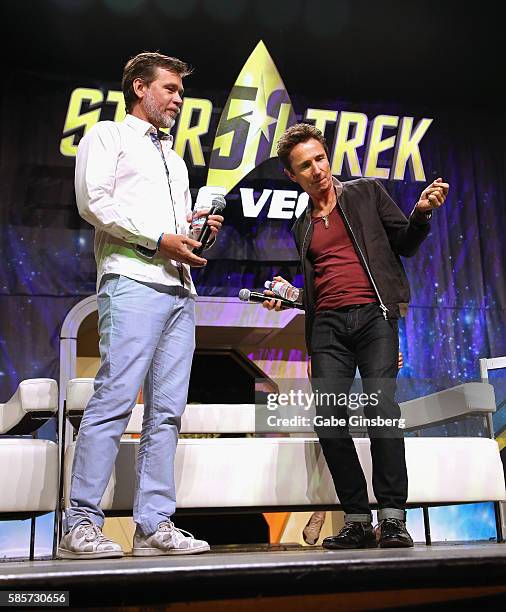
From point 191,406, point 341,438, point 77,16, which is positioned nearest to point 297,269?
point 77,16

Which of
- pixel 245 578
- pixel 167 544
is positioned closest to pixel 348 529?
pixel 167 544

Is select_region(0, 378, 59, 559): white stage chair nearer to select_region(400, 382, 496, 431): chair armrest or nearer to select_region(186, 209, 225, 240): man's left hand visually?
select_region(186, 209, 225, 240): man's left hand

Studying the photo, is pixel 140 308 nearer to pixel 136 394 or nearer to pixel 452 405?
pixel 136 394

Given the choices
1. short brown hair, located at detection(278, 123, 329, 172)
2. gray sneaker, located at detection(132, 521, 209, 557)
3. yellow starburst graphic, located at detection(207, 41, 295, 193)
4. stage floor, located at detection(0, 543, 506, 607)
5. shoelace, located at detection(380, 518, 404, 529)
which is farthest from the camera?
yellow starburst graphic, located at detection(207, 41, 295, 193)

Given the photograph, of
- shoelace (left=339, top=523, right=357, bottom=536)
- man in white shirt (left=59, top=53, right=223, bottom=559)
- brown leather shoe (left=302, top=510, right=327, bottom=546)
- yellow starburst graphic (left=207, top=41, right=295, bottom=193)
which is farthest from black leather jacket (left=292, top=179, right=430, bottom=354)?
yellow starburst graphic (left=207, top=41, right=295, bottom=193)

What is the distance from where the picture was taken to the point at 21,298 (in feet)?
18.2

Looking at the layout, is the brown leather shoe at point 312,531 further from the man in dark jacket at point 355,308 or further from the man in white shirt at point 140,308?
the man in white shirt at point 140,308

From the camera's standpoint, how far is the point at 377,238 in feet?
8.00

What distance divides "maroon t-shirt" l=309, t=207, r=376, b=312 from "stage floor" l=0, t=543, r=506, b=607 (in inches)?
50.0

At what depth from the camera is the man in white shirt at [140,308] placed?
2006 millimetres

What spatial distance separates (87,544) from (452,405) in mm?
1472

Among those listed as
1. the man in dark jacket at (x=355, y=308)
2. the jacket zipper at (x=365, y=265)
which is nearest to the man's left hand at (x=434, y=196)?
the man in dark jacket at (x=355, y=308)

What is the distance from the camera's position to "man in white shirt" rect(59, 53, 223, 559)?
2.01 meters

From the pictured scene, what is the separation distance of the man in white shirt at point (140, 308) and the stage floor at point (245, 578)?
0.78 meters
